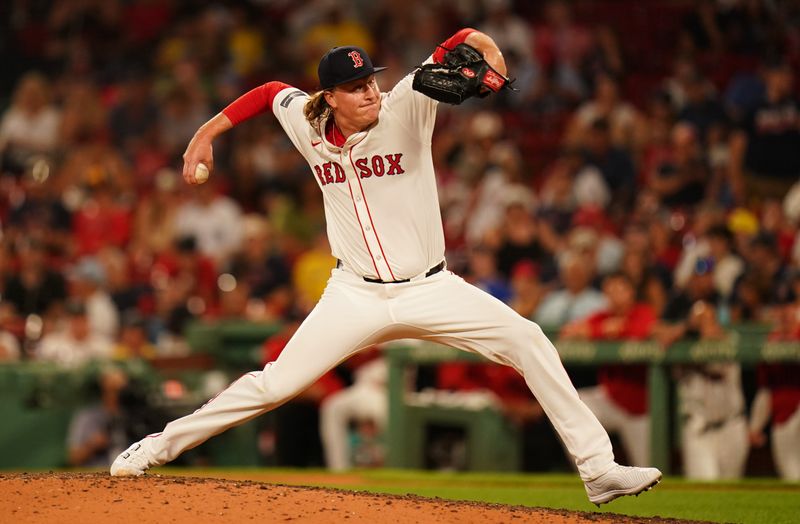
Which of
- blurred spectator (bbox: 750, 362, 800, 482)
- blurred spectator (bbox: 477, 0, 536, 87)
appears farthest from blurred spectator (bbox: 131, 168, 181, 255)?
blurred spectator (bbox: 750, 362, 800, 482)

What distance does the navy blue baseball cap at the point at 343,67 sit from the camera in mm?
4973

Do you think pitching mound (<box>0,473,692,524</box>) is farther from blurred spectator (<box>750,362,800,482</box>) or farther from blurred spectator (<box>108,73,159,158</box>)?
blurred spectator (<box>108,73,159,158</box>)

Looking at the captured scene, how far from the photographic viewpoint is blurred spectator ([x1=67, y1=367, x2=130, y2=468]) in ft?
31.7

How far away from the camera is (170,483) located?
5082 millimetres

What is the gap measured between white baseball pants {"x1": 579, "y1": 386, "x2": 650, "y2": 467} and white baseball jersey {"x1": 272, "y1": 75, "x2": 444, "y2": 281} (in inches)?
153

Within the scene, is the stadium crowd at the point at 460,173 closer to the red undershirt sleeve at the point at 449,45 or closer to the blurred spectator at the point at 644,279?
the blurred spectator at the point at 644,279

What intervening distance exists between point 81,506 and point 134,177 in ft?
30.1

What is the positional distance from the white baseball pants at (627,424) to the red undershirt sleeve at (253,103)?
3.99m

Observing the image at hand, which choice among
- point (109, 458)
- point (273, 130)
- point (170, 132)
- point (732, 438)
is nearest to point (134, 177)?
point (170, 132)

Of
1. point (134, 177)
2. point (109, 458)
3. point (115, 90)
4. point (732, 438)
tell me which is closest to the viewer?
point (732, 438)

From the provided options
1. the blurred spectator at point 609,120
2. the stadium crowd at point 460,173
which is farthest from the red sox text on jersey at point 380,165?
the blurred spectator at point 609,120

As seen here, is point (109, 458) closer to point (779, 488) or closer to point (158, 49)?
point (779, 488)

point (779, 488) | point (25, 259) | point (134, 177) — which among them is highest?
point (134, 177)

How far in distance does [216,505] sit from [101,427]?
17.3ft
